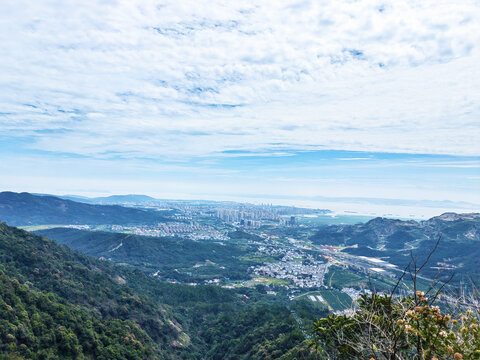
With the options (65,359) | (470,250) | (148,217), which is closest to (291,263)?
(470,250)

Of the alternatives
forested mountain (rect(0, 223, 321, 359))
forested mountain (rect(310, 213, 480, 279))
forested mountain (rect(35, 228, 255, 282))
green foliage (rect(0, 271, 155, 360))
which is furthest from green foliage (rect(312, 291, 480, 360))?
forested mountain (rect(310, 213, 480, 279))

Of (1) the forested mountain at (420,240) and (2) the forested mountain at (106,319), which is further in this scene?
(1) the forested mountain at (420,240)

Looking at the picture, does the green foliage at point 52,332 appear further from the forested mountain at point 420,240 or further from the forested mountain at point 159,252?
the forested mountain at point 420,240

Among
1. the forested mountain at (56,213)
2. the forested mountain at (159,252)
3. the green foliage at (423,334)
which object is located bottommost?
the forested mountain at (159,252)

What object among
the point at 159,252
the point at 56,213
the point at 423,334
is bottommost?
the point at 159,252

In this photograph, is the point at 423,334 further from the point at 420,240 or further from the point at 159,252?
the point at 420,240

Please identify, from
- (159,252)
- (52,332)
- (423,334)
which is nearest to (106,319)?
(52,332)

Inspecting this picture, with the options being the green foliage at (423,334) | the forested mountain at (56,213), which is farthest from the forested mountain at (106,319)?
the forested mountain at (56,213)
